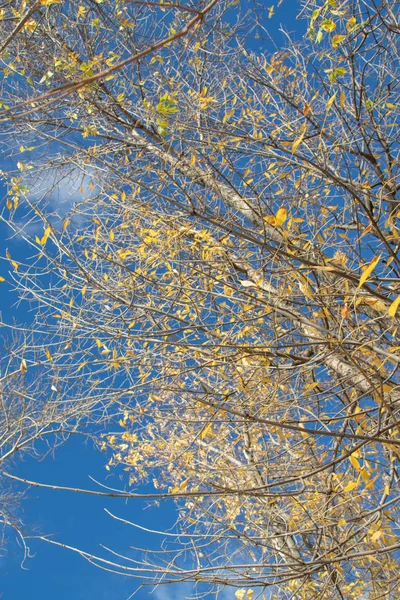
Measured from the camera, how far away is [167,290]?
3.57 meters

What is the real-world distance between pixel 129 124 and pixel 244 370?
2863 millimetres

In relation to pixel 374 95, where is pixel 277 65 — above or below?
above

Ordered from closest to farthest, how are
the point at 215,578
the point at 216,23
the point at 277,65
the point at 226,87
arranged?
1. the point at 215,578
2. the point at 277,65
3. the point at 226,87
4. the point at 216,23

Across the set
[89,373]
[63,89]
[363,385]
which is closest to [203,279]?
[89,373]

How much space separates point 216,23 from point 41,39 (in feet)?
5.72

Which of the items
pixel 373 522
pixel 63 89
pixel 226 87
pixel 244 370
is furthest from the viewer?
pixel 226 87

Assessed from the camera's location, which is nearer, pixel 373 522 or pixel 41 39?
pixel 373 522

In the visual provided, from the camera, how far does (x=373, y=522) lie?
2.62 metres

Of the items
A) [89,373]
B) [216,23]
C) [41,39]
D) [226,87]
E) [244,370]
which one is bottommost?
[244,370]

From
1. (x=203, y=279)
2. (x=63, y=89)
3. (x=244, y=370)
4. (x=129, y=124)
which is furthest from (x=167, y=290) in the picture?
(x=63, y=89)

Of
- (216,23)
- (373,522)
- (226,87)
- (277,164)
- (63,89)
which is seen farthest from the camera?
(216,23)

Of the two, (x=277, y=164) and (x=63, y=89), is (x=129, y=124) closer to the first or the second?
(x=277, y=164)

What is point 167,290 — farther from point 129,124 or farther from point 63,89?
point 63,89

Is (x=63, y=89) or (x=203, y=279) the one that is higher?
(x=203, y=279)
